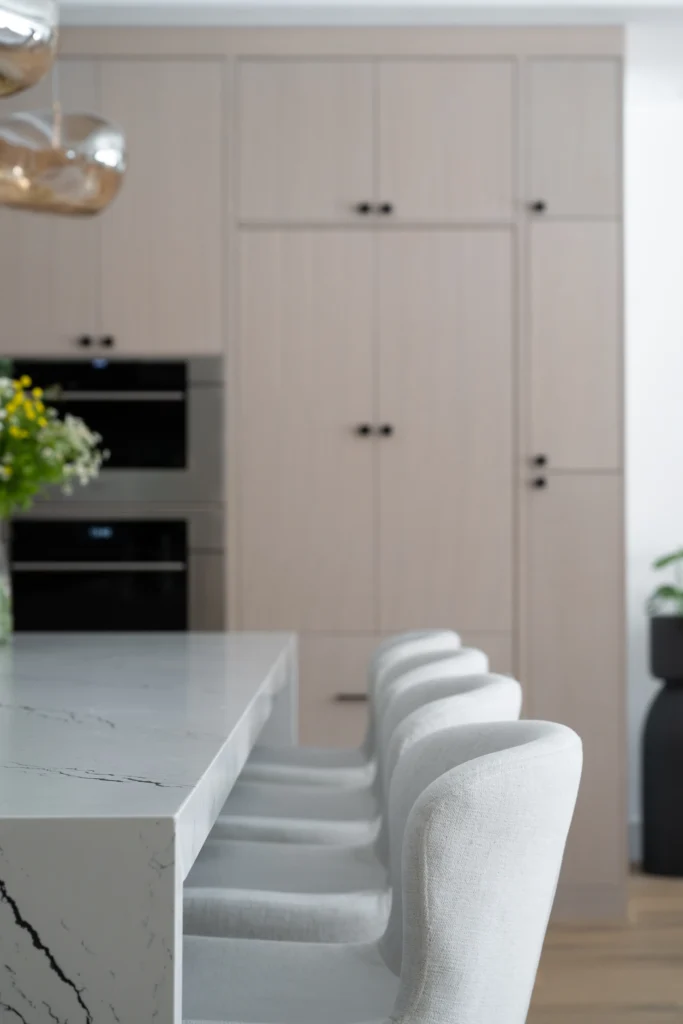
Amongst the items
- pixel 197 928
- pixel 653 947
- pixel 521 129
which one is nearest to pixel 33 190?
pixel 197 928

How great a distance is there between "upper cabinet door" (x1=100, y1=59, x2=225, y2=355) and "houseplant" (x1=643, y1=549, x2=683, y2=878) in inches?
74.1

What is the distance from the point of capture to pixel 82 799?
3.37ft

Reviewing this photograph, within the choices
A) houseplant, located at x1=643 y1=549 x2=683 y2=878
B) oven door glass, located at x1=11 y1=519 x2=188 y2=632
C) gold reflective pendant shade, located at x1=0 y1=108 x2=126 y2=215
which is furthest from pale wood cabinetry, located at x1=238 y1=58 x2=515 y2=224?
gold reflective pendant shade, located at x1=0 y1=108 x2=126 y2=215

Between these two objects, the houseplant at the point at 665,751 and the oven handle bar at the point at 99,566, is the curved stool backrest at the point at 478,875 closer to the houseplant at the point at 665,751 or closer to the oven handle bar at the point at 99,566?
the oven handle bar at the point at 99,566

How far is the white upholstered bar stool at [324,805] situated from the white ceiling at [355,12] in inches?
99.8

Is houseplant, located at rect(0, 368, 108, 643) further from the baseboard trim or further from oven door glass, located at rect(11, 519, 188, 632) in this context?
the baseboard trim

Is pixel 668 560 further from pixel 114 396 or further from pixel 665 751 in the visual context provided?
pixel 114 396

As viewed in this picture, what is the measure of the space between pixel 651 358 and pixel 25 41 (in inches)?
138

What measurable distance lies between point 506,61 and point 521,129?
0.23 meters

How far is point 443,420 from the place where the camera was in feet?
13.1

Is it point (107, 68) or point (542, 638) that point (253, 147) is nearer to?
point (107, 68)

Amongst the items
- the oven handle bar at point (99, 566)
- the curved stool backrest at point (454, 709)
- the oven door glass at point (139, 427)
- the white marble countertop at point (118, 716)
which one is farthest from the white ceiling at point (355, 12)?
the curved stool backrest at point (454, 709)

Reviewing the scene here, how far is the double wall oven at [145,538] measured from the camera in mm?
3955

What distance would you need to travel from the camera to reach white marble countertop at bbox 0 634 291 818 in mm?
1060
